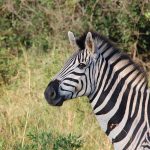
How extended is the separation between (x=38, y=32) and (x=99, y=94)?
6.55 m

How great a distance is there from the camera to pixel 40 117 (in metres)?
8.88

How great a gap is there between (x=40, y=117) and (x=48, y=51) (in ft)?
12.6

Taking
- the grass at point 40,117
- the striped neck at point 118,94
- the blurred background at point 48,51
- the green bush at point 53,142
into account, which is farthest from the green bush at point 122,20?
the green bush at point 53,142

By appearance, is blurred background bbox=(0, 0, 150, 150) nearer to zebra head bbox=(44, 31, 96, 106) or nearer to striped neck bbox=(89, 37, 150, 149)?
zebra head bbox=(44, 31, 96, 106)

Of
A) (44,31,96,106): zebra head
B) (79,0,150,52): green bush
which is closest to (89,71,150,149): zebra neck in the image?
(44,31,96,106): zebra head

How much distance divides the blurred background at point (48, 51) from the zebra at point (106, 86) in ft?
3.36

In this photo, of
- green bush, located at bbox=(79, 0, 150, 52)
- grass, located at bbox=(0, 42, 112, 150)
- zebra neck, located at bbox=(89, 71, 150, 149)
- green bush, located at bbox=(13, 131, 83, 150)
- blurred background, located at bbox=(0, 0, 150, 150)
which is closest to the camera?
zebra neck, located at bbox=(89, 71, 150, 149)

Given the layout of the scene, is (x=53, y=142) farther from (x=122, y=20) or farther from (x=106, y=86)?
(x=122, y=20)

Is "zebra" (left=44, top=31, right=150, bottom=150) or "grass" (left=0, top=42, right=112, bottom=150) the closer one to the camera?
"zebra" (left=44, top=31, right=150, bottom=150)

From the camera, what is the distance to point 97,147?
778cm

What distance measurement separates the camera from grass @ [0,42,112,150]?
23.5 ft

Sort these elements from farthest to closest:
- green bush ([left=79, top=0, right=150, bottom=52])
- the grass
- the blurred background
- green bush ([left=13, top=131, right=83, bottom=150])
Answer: green bush ([left=79, top=0, right=150, bottom=52]) → the blurred background → the grass → green bush ([left=13, top=131, right=83, bottom=150])

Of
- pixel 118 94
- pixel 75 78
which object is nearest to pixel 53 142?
pixel 75 78

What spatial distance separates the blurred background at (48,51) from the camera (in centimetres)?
848
